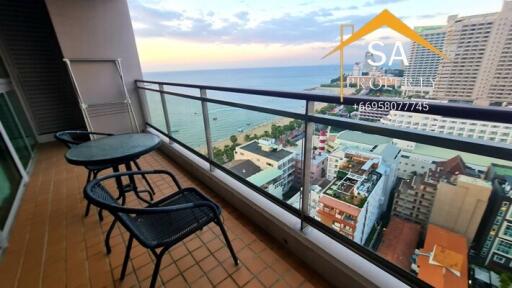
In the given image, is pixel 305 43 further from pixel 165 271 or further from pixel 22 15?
pixel 22 15

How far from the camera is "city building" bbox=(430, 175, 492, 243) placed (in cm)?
79

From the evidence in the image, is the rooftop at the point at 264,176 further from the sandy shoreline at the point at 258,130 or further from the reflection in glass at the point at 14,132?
the reflection in glass at the point at 14,132

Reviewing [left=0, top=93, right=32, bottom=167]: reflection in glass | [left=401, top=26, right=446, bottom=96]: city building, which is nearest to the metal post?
[left=0, top=93, right=32, bottom=167]: reflection in glass

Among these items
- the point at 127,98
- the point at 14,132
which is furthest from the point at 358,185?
the point at 14,132

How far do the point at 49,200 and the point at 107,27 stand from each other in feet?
10.5

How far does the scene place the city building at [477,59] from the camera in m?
1.02

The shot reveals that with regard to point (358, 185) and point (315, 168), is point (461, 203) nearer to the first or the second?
point (358, 185)

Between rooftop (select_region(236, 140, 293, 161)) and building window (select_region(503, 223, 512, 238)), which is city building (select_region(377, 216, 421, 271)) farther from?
rooftop (select_region(236, 140, 293, 161))

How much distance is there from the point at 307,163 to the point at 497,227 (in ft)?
2.82

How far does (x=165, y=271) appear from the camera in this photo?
1.53 meters

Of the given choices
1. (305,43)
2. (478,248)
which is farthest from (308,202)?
(305,43)

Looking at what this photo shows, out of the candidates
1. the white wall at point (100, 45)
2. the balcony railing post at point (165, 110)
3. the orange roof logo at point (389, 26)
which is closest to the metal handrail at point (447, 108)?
the orange roof logo at point (389, 26)

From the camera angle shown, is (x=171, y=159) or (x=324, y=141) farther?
(x=171, y=159)

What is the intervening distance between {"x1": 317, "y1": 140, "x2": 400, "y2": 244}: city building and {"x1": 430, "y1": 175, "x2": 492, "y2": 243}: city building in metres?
0.19
